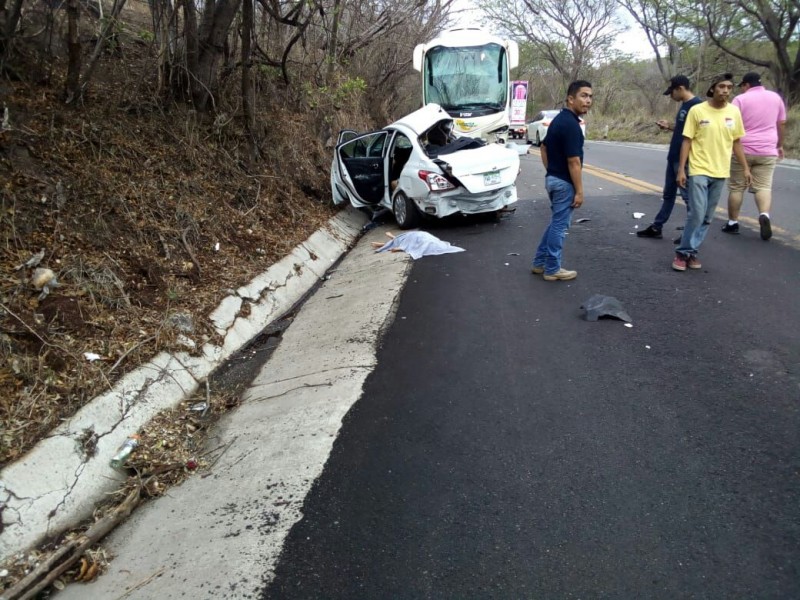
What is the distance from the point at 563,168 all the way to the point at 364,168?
5.22 meters

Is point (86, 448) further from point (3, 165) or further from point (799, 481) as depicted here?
point (799, 481)

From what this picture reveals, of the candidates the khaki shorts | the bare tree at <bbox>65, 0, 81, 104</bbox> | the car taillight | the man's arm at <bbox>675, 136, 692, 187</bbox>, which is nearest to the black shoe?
the khaki shorts

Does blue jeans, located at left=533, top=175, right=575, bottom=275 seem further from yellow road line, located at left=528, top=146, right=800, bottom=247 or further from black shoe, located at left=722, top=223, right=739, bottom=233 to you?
yellow road line, located at left=528, top=146, right=800, bottom=247

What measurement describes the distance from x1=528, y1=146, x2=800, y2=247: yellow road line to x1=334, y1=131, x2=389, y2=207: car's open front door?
5031 mm

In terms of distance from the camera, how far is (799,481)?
2.94 m

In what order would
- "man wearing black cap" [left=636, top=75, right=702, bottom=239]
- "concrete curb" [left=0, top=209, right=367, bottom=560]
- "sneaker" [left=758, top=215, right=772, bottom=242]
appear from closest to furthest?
"concrete curb" [left=0, top=209, right=367, bottom=560] → "man wearing black cap" [left=636, top=75, right=702, bottom=239] → "sneaker" [left=758, top=215, right=772, bottom=242]

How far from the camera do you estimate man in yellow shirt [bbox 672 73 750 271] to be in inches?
230

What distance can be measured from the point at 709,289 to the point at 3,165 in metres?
6.85

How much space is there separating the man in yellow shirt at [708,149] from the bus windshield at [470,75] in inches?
409

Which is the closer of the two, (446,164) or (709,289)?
(709,289)

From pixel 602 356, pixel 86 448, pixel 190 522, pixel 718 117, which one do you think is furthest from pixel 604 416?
pixel 718 117

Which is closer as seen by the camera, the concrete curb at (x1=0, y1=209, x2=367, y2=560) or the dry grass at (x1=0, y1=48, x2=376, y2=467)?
the concrete curb at (x1=0, y1=209, x2=367, y2=560)

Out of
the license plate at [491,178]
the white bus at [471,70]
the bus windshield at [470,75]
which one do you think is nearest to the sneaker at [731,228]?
the license plate at [491,178]

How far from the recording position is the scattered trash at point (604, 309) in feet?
16.8
